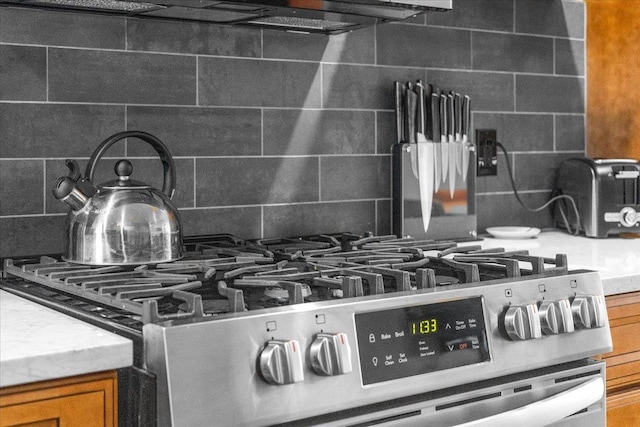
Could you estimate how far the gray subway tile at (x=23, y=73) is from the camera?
1.88 m

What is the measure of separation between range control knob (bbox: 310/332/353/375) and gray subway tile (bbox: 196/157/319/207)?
93cm

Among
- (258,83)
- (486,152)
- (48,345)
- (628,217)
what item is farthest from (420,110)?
(48,345)

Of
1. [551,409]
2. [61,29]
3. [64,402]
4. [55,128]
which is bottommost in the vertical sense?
[551,409]

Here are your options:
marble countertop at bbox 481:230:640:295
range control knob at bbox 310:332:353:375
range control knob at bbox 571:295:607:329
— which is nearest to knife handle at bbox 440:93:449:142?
marble countertop at bbox 481:230:640:295

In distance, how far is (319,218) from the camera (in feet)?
7.75

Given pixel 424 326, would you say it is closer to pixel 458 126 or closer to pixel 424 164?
pixel 424 164

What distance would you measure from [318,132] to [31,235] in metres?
0.80

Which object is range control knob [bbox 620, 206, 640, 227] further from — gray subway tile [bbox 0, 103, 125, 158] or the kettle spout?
the kettle spout

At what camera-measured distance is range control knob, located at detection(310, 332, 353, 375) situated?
129cm

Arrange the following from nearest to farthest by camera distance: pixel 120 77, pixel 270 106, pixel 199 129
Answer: pixel 120 77 < pixel 199 129 < pixel 270 106

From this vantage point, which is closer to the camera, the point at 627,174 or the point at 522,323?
the point at 522,323

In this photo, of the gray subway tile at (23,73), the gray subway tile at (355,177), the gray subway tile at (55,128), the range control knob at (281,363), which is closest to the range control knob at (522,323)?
the range control knob at (281,363)

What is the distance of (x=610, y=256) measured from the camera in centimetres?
217

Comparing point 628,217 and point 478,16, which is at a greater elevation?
point 478,16
